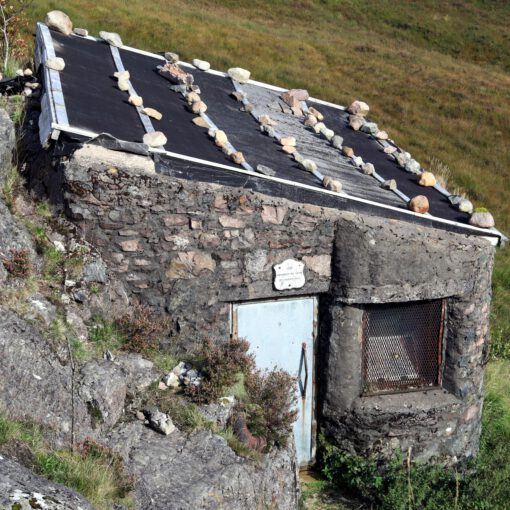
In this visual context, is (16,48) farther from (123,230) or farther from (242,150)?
(123,230)

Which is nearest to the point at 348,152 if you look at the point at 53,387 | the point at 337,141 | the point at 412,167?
the point at 337,141

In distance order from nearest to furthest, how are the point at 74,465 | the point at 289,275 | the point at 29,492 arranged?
the point at 29,492 → the point at 74,465 → the point at 289,275

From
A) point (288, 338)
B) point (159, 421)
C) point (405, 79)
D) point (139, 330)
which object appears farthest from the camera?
point (405, 79)

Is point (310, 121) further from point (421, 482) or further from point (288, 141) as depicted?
point (421, 482)

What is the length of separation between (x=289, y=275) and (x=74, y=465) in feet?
10.9

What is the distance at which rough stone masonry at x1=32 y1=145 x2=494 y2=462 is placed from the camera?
699cm

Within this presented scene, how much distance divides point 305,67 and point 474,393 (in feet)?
64.2

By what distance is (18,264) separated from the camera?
20.7 ft

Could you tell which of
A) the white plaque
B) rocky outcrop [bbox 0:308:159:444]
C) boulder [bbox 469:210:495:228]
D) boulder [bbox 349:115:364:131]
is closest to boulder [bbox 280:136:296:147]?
the white plaque

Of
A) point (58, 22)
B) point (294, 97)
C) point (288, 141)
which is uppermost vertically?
point (58, 22)

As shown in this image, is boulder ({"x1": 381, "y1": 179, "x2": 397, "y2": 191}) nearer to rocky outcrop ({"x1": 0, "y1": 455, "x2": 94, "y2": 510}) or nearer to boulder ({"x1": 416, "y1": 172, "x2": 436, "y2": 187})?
boulder ({"x1": 416, "y1": 172, "x2": 436, "y2": 187})

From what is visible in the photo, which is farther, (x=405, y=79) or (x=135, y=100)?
(x=405, y=79)

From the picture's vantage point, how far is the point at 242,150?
841cm

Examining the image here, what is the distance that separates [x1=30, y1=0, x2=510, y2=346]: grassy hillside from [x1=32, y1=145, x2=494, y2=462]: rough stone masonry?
451cm
